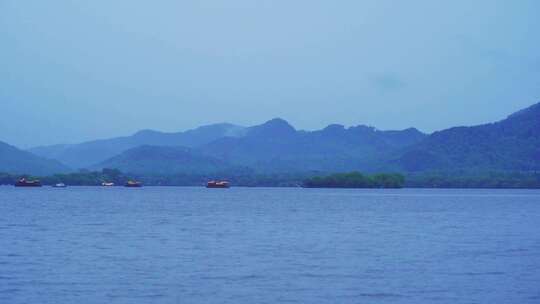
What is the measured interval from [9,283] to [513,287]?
18.8 meters

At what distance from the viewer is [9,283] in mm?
32906

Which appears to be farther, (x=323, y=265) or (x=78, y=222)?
(x=78, y=222)

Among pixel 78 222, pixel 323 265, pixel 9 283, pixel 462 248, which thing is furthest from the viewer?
pixel 78 222

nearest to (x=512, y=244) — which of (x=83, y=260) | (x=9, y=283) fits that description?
(x=83, y=260)

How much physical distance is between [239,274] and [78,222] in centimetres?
3728

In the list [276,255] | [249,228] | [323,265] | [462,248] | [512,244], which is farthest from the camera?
[249,228]

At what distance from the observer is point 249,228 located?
2534 inches

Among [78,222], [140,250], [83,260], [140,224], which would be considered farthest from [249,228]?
[83,260]

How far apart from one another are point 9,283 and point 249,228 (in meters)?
32.5

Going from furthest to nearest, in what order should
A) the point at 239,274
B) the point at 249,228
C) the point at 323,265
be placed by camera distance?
the point at 249,228 → the point at 323,265 → the point at 239,274

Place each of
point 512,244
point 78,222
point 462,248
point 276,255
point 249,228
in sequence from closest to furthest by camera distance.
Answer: point 276,255, point 462,248, point 512,244, point 249,228, point 78,222

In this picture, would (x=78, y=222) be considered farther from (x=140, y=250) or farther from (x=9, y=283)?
(x=9, y=283)

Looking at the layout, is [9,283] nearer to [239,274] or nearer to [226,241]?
[239,274]

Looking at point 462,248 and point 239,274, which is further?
point 462,248
